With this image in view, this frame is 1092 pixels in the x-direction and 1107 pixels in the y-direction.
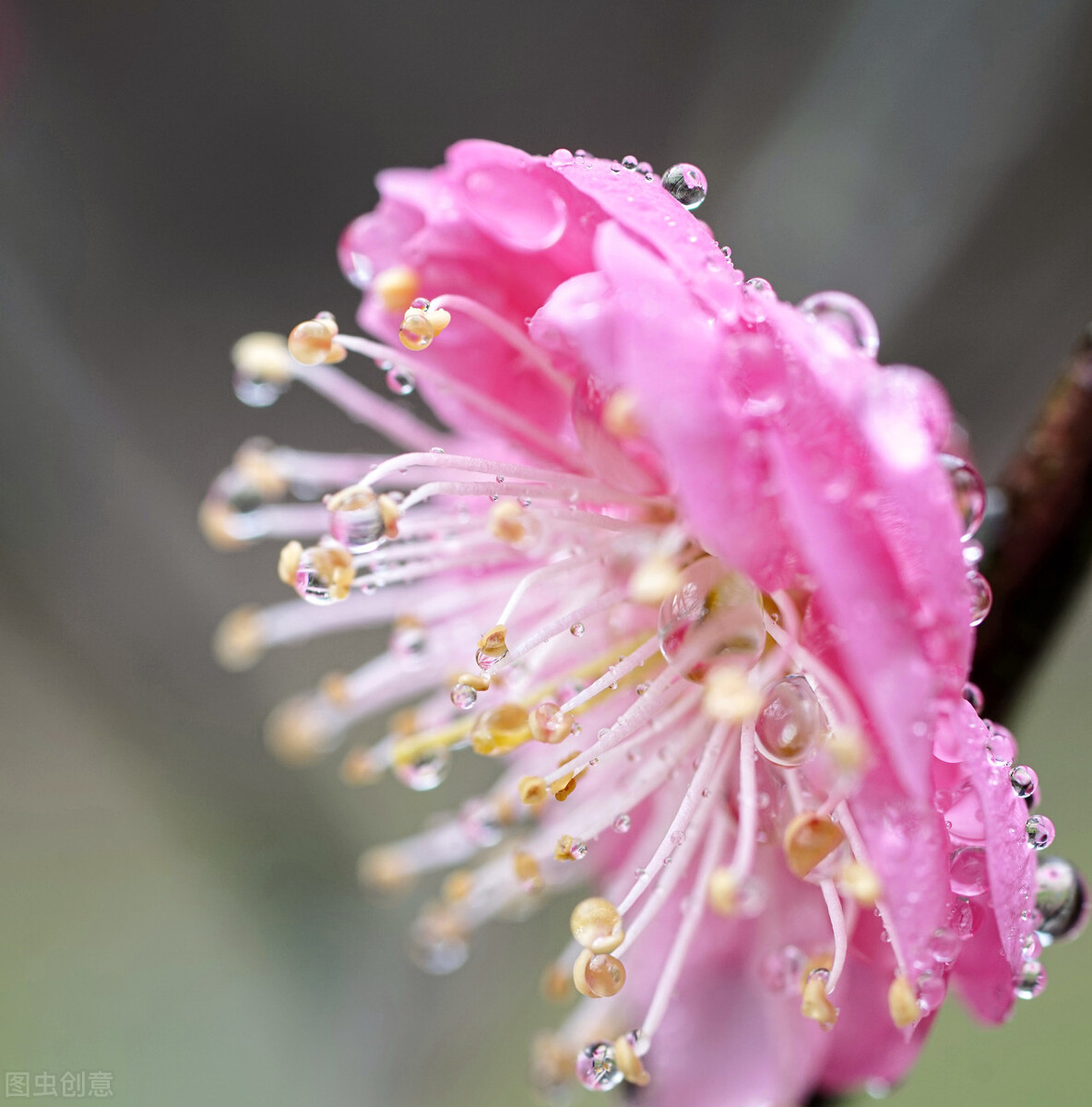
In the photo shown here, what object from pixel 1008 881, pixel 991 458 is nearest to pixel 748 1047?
pixel 1008 881

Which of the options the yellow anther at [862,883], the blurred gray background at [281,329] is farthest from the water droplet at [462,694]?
the blurred gray background at [281,329]

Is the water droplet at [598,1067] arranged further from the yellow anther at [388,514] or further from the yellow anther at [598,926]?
the yellow anther at [388,514]

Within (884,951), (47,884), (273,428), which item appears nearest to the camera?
(884,951)

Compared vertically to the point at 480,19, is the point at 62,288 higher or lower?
lower

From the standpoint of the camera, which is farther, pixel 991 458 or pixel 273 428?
pixel 273 428

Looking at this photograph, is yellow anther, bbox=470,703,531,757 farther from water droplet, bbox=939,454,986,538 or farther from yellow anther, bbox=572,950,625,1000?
water droplet, bbox=939,454,986,538

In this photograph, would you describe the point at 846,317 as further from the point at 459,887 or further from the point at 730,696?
the point at 459,887

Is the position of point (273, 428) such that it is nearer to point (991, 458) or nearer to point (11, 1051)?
point (11, 1051)
